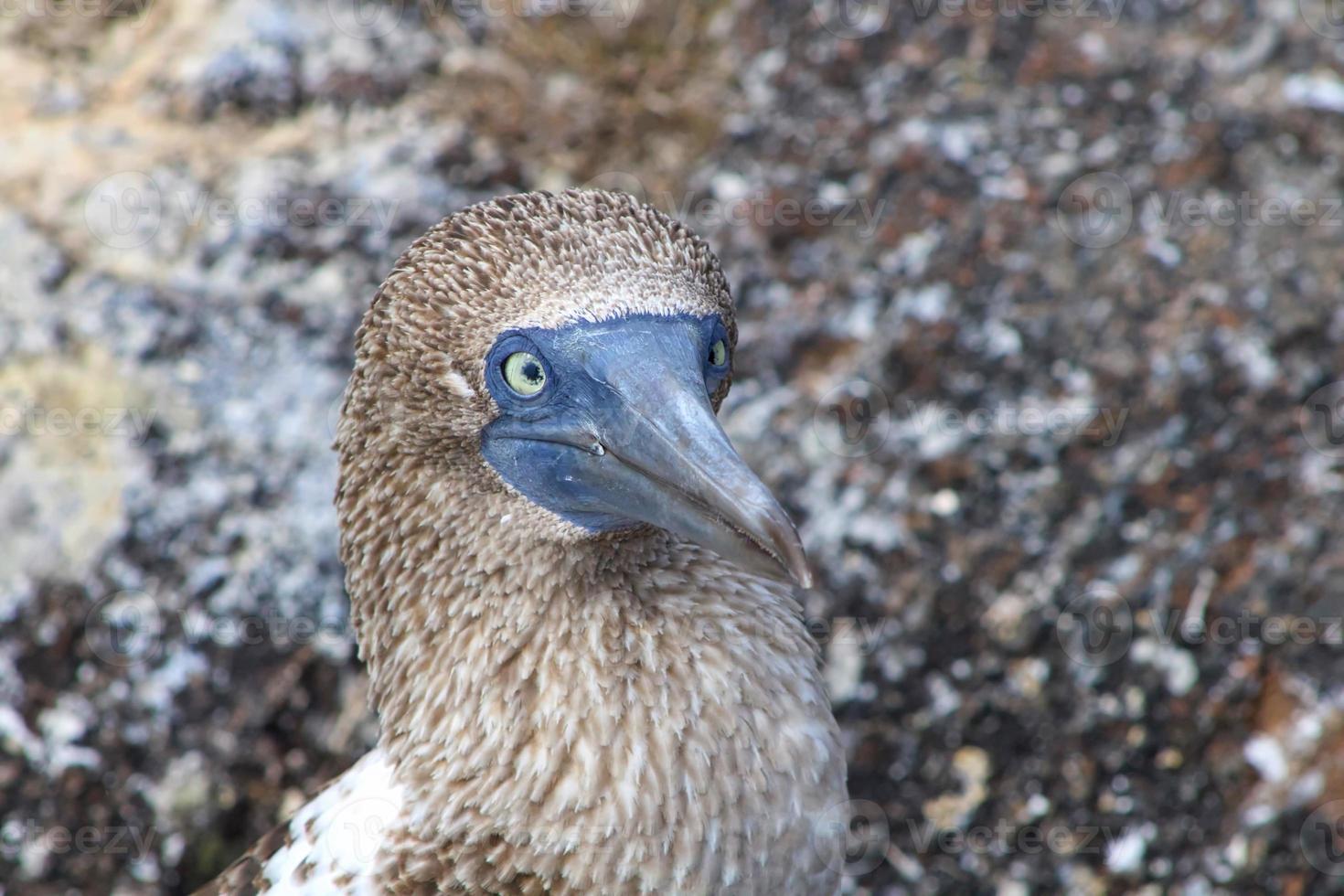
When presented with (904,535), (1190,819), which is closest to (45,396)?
(904,535)

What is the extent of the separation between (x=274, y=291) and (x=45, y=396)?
766 millimetres

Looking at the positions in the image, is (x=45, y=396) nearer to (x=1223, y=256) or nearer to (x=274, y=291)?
(x=274, y=291)
